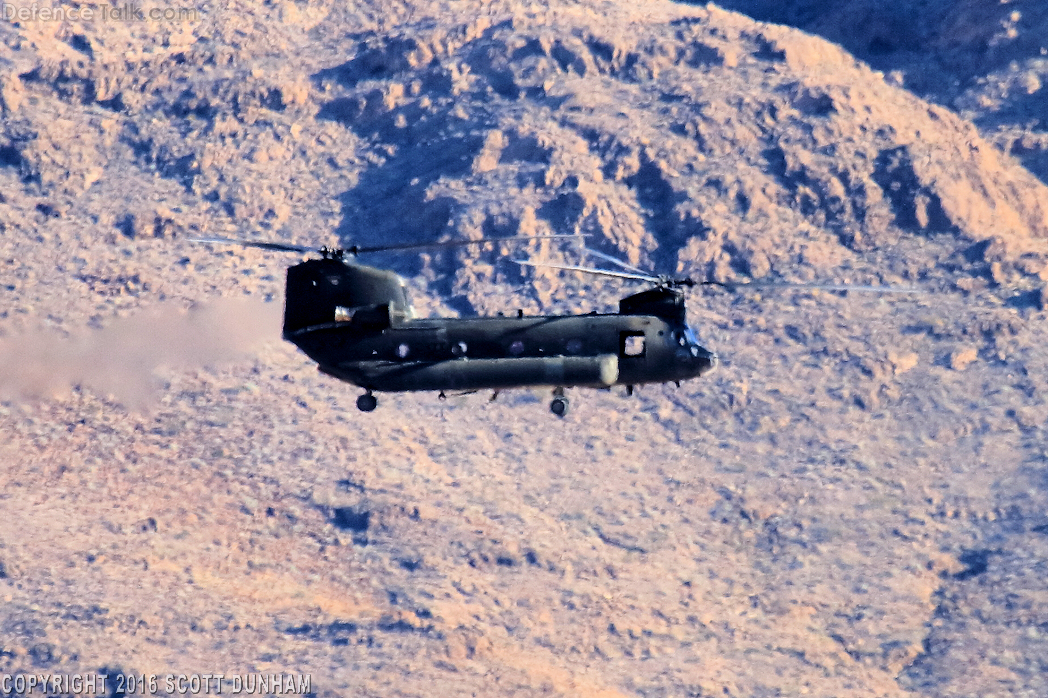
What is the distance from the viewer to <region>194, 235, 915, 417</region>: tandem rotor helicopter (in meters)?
67.2

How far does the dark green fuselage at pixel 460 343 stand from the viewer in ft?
220

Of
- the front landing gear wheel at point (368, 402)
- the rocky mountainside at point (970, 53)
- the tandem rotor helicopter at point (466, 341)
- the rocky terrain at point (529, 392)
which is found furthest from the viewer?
the rocky mountainside at point (970, 53)

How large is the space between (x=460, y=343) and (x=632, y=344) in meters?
5.20

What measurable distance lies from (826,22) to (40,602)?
9000cm

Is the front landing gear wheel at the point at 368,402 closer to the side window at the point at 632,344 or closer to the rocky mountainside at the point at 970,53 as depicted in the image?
the side window at the point at 632,344

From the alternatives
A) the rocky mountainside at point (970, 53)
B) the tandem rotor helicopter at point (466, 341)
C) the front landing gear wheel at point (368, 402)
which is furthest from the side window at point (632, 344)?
the rocky mountainside at point (970, 53)

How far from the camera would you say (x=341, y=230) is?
553ft

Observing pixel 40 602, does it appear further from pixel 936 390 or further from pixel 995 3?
pixel 995 3

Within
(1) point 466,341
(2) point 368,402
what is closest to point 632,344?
(1) point 466,341

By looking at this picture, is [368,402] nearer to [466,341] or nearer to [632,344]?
[466,341]

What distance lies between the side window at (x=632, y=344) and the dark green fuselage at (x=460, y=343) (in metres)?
0.03

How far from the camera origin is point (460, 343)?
67.9 m

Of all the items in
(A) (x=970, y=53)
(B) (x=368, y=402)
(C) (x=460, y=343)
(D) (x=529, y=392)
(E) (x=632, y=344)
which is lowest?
(B) (x=368, y=402)

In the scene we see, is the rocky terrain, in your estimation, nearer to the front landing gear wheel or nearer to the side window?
the front landing gear wheel
